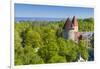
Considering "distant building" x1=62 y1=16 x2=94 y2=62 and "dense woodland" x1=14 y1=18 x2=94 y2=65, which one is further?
"distant building" x1=62 y1=16 x2=94 y2=62

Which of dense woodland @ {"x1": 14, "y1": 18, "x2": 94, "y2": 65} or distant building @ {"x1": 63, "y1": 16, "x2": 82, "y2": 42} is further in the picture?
distant building @ {"x1": 63, "y1": 16, "x2": 82, "y2": 42}

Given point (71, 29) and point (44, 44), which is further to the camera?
point (71, 29)

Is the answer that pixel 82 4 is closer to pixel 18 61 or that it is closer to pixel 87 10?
pixel 87 10

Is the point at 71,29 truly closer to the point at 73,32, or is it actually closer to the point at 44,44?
the point at 73,32

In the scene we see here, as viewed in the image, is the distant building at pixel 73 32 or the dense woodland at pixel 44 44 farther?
the distant building at pixel 73 32

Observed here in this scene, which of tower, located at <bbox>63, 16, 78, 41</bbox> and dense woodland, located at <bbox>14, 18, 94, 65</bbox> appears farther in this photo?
tower, located at <bbox>63, 16, 78, 41</bbox>

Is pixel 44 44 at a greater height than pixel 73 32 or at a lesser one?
lesser

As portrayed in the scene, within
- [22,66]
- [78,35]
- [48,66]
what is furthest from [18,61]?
[78,35]

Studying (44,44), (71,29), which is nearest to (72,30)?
(71,29)
